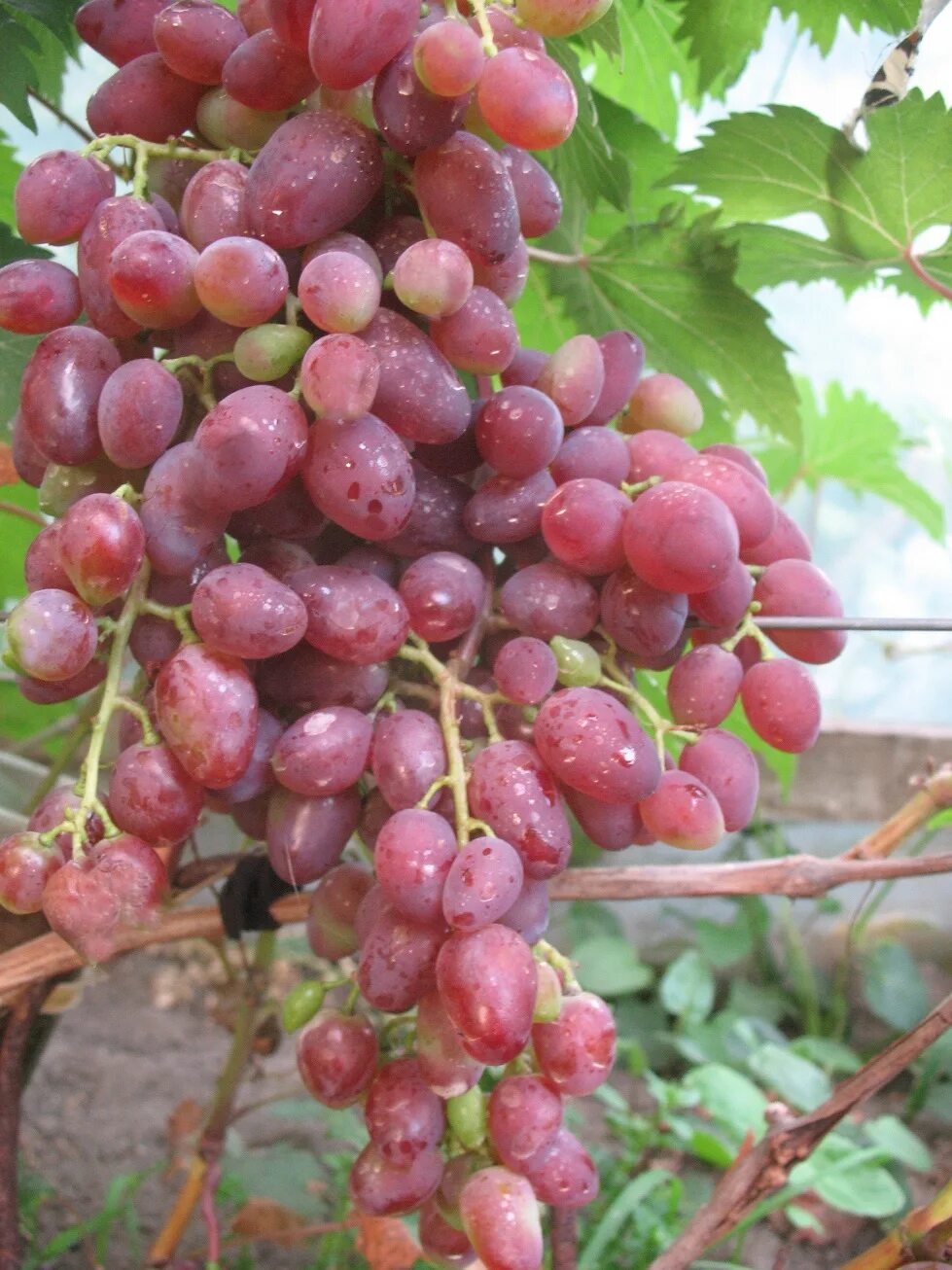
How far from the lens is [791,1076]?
110 centimetres

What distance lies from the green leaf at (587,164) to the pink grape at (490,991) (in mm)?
395

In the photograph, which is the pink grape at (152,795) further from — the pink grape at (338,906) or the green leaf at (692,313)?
the green leaf at (692,313)

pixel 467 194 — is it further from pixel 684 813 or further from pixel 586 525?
pixel 684 813

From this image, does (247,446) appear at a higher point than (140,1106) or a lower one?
higher

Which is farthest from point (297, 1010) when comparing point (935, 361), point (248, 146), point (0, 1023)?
point (935, 361)

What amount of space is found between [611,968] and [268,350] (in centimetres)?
112

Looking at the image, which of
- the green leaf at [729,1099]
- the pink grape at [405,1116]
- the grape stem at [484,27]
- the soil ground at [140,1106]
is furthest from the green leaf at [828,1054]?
the grape stem at [484,27]

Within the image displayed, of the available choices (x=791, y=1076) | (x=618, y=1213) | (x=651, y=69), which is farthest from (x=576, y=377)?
(x=791, y=1076)

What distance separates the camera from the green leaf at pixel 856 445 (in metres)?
1.25

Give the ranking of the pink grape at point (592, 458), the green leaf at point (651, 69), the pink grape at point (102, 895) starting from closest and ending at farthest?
the pink grape at point (102, 895) → the pink grape at point (592, 458) → the green leaf at point (651, 69)

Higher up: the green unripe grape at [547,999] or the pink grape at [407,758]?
the pink grape at [407,758]

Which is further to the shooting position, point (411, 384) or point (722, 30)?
point (722, 30)

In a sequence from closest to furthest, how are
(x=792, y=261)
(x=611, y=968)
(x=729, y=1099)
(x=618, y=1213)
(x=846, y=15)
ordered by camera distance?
1. (x=846, y=15)
2. (x=792, y=261)
3. (x=618, y=1213)
4. (x=729, y=1099)
5. (x=611, y=968)

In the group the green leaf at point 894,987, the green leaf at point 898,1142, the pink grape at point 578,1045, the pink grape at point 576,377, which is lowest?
the green leaf at point 894,987
